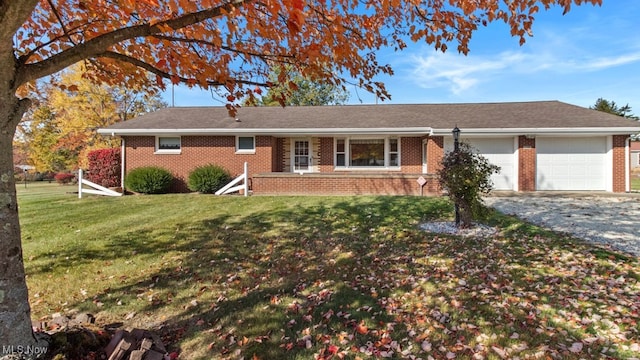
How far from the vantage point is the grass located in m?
3.12

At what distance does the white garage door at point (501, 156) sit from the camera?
48.7 feet

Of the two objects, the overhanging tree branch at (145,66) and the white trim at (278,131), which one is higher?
the white trim at (278,131)

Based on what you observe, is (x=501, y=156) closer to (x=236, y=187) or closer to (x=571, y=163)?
(x=571, y=163)

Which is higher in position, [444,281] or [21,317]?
[21,317]

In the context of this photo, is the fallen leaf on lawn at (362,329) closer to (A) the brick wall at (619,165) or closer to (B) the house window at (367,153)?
(B) the house window at (367,153)

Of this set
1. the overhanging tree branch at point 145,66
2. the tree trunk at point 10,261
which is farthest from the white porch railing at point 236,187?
the tree trunk at point 10,261

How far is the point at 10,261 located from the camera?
243cm

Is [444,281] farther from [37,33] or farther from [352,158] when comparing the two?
[352,158]

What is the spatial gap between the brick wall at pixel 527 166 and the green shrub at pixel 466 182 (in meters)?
8.36

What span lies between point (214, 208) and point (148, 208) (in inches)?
84.2

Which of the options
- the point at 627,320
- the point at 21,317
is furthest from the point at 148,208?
the point at 627,320

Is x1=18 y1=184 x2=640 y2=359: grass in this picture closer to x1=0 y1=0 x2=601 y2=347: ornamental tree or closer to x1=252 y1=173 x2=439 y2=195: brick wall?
x1=0 y1=0 x2=601 y2=347: ornamental tree

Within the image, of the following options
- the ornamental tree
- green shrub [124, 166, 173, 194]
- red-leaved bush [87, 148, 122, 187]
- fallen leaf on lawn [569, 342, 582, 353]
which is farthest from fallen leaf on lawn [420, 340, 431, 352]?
red-leaved bush [87, 148, 122, 187]

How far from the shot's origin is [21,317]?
2502 mm
